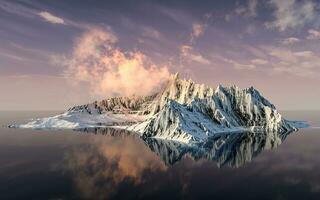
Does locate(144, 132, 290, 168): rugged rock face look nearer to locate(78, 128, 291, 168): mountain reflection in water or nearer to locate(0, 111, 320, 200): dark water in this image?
locate(78, 128, 291, 168): mountain reflection in water

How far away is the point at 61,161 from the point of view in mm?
120812

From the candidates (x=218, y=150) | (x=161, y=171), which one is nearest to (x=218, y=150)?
(x=218, y=150)

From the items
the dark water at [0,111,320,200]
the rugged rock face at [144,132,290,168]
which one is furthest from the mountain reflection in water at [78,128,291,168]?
the dark water at [0,111,320,200]

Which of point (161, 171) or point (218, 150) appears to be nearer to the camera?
point (161, 171)

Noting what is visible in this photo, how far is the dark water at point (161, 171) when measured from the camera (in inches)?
3059

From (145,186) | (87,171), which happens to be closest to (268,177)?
(145,186)

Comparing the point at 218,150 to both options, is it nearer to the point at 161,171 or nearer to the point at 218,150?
the point at 218,150

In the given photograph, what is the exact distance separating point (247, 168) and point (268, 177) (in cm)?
1331

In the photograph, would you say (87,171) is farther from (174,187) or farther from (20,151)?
(20,151)

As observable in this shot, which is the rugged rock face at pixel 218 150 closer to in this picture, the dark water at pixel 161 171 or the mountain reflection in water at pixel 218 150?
the mountain reflection in water at pixel 218 150

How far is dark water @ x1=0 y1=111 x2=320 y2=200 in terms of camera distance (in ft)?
255

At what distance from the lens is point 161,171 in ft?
340

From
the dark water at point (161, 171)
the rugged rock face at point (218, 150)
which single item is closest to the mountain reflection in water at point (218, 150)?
the rugged rock face at point (218, 150)

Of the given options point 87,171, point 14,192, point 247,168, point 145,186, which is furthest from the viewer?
point 247,168
